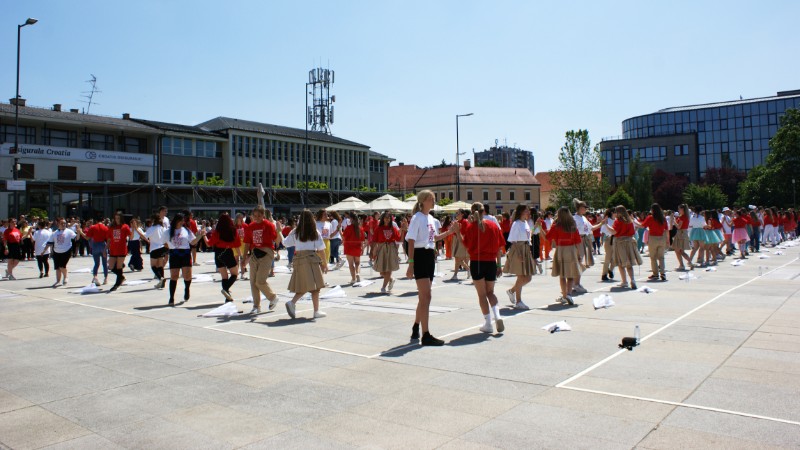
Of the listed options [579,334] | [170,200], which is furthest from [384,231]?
[170,200]

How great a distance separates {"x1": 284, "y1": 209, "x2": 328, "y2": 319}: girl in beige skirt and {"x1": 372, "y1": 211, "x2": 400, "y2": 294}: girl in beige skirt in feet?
10.7

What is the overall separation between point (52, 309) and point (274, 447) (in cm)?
889

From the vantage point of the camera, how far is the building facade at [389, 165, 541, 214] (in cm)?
9975

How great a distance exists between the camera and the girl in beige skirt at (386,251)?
13.1 m

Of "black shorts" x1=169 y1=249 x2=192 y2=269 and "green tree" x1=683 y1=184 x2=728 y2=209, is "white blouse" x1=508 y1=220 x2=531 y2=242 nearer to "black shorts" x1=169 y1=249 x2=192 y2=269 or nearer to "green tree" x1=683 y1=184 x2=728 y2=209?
"black shorts" x1=169 y1=249 x2=192 y2=269

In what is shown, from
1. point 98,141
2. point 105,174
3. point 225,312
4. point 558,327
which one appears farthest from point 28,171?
point 558,327

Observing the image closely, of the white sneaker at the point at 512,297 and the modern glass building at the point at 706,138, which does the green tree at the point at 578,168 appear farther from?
the white sneaker at the point at 512,297

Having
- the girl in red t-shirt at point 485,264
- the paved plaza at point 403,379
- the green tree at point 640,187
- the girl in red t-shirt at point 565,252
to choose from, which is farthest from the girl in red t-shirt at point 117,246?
the green tree at point 640,187

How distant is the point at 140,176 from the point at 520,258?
5008 cm

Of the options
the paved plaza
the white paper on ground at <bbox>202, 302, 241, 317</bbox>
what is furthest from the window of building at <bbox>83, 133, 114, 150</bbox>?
the white paper on ground at <bbox>202, 302, 241, 317</bbox>

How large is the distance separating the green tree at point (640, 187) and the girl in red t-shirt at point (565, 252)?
78.8 metres

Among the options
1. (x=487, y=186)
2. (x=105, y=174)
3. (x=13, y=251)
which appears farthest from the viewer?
(x=487, y=186)

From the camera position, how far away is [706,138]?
10375cm

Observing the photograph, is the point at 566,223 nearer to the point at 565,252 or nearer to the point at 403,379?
the point at 565,252
